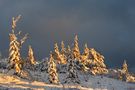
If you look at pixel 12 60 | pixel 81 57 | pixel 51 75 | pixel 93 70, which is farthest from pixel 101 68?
pixel 12 60

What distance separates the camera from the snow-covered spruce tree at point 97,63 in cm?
12125

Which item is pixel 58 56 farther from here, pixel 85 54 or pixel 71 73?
pixel 71 73

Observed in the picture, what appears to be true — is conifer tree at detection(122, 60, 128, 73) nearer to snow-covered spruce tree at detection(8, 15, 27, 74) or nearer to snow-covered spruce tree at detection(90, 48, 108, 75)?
snow-covered spruce tree at detection(90, 48, 108, 75)

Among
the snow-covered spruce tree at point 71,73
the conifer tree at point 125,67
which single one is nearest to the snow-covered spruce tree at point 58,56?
the conifer tree at point 125,67

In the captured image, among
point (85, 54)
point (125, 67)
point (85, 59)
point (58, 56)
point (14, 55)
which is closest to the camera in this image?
point (14, 55)

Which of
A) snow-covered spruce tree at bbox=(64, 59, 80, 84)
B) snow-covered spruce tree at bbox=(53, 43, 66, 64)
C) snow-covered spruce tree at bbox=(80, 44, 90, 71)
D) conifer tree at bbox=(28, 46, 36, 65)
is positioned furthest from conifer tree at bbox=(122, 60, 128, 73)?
snow-covered spruce tree at bbox=(64, 59, 80, 84)

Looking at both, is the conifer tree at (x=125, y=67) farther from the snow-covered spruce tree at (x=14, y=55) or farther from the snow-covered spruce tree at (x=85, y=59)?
the snow-covered spruce tree at (x=14, y=55)

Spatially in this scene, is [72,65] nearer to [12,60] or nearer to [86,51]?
[12,60]

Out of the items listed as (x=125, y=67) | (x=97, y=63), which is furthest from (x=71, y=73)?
(x=125, y=67)

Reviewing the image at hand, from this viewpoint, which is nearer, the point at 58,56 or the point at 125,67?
the point at 58,56

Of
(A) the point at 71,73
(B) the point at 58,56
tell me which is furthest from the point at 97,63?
(A) the point at 71,73

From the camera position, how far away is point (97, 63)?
121m

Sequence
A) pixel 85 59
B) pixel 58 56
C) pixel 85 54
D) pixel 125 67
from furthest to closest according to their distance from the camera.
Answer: pixel 125 67 → pixel 58 56 → pixel 85 54 → pixel 85 59

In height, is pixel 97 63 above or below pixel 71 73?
above
